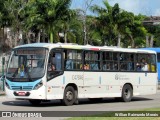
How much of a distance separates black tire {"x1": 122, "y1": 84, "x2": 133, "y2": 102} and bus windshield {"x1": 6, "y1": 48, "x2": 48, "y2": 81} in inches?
228

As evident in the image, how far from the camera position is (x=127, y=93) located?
2420 centimetres

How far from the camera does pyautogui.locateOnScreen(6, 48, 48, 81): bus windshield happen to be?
1967 centimetres

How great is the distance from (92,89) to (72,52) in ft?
7.03

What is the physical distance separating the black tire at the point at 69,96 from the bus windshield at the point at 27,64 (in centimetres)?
164

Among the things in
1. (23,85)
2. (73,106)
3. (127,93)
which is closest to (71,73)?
(73,106)

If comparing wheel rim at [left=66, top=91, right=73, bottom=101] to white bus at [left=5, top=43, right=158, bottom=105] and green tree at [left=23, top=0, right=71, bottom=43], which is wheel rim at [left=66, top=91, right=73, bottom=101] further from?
green tree at [left=23, top=0, right=71, bottom=43]

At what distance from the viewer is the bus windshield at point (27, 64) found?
1967 cm

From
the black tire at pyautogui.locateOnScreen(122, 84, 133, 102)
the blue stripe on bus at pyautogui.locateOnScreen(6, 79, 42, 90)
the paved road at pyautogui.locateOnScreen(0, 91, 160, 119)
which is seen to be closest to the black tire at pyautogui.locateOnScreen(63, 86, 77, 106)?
the paved road at pyautogui.locateOnScreen(0, 91, 160, 119)

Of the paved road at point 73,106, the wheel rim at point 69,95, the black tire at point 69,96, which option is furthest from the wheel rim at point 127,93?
the wheel rim at point 69,95

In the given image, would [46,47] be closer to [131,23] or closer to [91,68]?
[91,68]

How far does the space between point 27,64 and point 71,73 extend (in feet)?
6.67

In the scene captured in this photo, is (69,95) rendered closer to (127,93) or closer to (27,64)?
(27,64)

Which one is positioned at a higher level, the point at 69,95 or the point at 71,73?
the point at 71,73

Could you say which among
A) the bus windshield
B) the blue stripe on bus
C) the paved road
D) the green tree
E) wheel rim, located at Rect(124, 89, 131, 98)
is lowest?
the paved road
